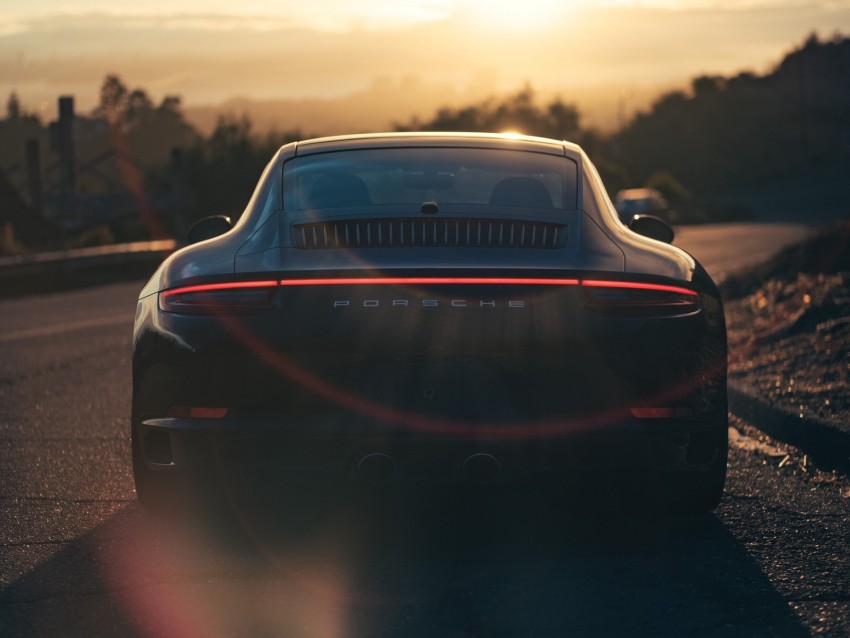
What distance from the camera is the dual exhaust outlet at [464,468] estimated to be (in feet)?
15.6

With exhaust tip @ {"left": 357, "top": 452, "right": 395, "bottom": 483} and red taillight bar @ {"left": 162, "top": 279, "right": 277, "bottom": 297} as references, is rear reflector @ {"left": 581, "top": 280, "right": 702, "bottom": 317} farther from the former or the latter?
red taillight bar @ {"left": 162, "top": 279, "right": 277, "bottom": 297}

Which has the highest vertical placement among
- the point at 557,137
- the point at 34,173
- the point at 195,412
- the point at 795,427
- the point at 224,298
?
the point at 224,298

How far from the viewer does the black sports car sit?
470cm

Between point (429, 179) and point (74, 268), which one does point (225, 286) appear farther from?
point (74, 268)

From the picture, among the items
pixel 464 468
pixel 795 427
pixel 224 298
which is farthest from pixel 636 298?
pixel 795 427

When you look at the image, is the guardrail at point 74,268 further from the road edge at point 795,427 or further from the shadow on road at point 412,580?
the shadow on road at point 412,580

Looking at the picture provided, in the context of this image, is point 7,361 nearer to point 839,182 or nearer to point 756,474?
point 756,474

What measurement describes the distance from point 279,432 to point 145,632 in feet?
3.13

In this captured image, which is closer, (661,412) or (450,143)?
(661,412)

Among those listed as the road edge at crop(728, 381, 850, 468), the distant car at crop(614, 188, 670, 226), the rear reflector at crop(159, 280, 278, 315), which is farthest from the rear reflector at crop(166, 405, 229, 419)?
the distant car at crop(614, 188, 670, 226)

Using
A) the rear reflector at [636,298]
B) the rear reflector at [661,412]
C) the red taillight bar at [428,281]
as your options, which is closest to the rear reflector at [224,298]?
the red taillight bar at [428,281]

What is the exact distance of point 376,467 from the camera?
4785 millimetres

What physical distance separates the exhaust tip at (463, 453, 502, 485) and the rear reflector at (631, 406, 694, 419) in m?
0.51

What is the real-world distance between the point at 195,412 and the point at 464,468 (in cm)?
95
